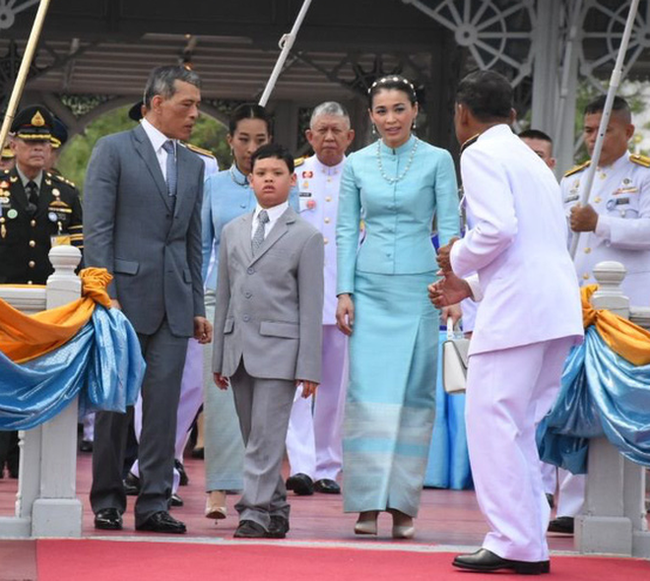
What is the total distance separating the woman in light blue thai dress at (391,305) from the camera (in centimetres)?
720

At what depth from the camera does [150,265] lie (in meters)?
7.13

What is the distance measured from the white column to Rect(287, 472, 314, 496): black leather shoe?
2233 mm

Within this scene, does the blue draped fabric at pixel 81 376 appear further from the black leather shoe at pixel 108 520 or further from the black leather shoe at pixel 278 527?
the black leather shoe at pixel 278 527

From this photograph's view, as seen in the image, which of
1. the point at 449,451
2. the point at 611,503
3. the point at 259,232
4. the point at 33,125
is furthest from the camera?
the point at 449,451

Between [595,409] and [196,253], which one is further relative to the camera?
[196,253]

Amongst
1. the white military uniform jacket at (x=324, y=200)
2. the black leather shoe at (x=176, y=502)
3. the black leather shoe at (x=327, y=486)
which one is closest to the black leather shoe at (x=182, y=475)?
the black leather shoe at (x=176, y=502)

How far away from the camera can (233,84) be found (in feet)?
71.9

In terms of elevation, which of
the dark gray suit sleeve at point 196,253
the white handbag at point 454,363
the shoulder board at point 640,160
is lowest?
the white handbag at point 454,363

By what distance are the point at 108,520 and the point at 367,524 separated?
3.39ft

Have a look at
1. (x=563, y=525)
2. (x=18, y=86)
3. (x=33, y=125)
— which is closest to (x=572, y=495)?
(x=563, y=525)

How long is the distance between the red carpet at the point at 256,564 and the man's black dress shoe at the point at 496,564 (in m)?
0.05

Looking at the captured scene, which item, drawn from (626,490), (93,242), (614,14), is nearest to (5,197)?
(93,242)

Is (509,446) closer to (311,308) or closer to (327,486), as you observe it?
(311,308)

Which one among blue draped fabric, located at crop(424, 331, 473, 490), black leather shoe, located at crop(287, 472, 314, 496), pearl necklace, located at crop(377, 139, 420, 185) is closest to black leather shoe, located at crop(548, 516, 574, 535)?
pearl necklace, located at crop(377, 139, 420, 185)
